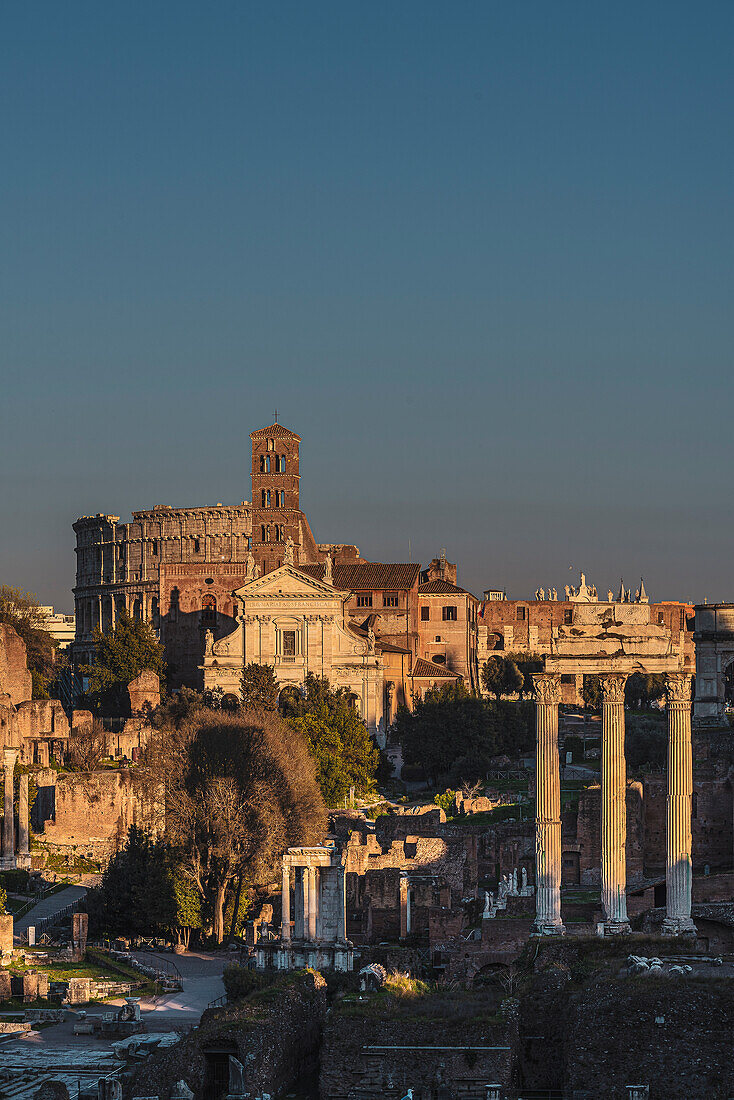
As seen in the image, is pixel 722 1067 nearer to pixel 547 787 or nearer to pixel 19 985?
pixel 547 787

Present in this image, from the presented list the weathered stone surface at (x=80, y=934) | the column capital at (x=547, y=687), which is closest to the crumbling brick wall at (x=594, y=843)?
the column capital at (x=547, y=687)

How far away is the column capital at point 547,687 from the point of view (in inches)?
1505

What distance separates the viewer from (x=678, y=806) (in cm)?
3762

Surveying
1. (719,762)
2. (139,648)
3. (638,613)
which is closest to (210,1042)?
(638,613)

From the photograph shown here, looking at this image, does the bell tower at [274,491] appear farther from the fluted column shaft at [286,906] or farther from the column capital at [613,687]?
the column capital at [613,687]

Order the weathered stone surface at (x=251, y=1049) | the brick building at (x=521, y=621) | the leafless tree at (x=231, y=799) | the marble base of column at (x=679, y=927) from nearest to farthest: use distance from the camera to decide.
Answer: the weathered stone surface at (x=251, y=1049) → the marble base of column at (x=679, y=927) → the leafless tree at (x=231, y=799) → the brick building at (x=521, y=621)

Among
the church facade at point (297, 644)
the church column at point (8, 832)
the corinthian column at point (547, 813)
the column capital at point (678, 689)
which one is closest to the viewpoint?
the corinthian column at point (547, 813)

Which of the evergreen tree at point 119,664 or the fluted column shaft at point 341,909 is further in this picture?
the evergreen tree at point 119,664

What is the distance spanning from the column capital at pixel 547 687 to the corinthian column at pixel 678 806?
230 cm

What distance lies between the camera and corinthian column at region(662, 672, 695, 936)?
121 ft

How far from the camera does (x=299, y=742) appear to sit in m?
67.4

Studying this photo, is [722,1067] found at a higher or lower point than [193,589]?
lower

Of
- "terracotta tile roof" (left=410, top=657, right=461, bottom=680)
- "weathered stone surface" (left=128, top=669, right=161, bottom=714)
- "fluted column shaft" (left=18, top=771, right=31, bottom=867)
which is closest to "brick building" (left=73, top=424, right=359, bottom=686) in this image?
"terracotta tile roof" (left=410, top=657, right=461, bottom=680)

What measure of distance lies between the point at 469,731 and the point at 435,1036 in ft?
175
